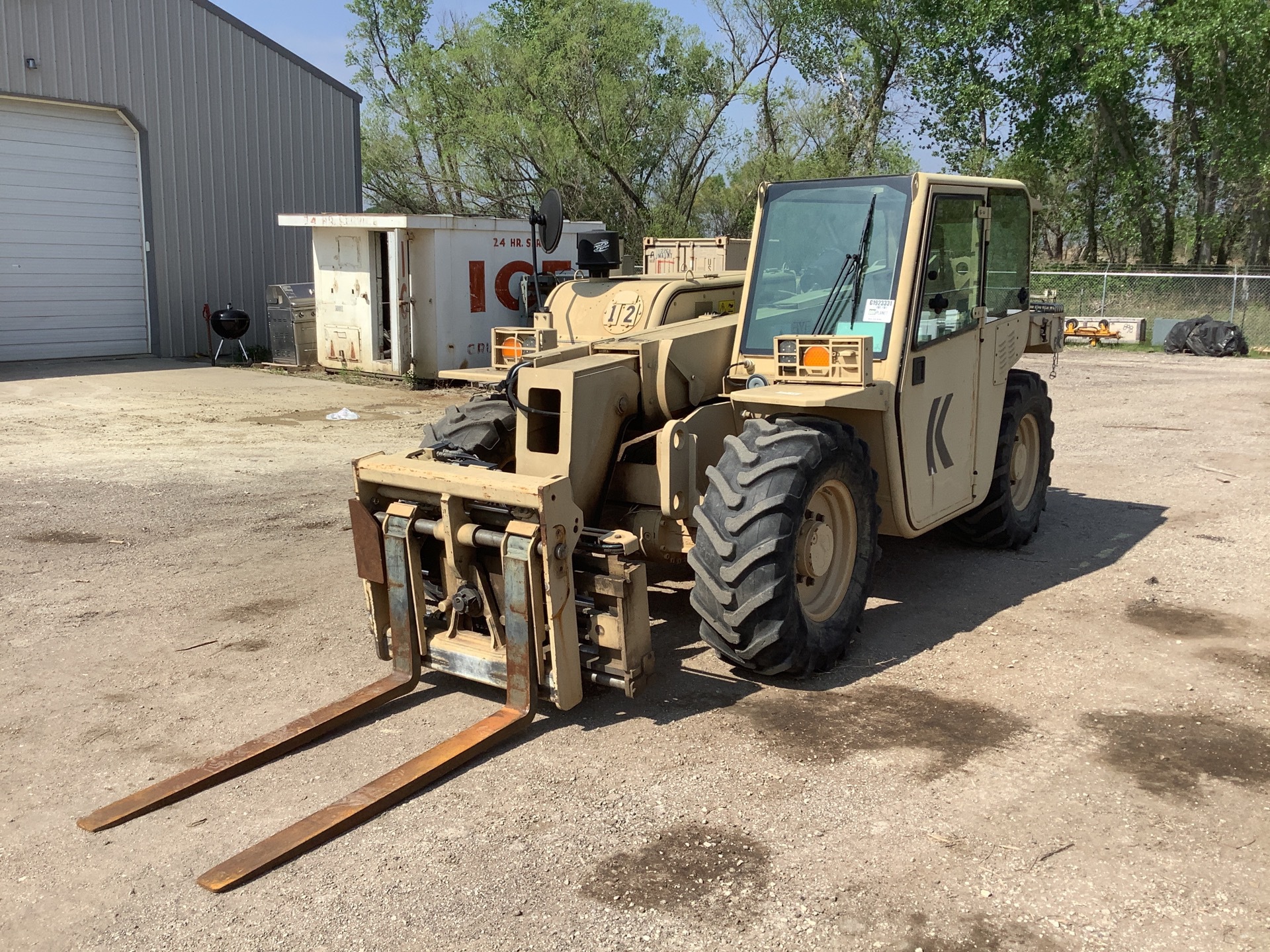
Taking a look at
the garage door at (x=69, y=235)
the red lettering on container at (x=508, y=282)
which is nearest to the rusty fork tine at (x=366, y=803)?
the red lettering on container at (x=508, y=282)

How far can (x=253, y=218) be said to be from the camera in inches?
872

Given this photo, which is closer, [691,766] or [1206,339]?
[691,766]

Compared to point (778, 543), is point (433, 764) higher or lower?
lower

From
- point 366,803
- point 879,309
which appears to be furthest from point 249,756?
point 879,309

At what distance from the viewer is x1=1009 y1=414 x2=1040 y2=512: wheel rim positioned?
319 inches

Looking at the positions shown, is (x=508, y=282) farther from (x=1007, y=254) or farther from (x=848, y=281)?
(x=848, y=281)

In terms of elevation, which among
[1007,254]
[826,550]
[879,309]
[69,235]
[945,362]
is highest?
[69,235]

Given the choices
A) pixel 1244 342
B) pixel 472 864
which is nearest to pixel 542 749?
pixel 472 864

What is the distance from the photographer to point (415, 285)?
1756cm

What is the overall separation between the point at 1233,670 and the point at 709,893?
343 cm

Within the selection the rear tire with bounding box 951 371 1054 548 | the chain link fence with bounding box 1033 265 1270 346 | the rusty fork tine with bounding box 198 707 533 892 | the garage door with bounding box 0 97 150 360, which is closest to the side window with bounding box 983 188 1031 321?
the rear tire with bounding box 951 371 1054 548

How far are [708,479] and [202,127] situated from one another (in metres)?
18.6

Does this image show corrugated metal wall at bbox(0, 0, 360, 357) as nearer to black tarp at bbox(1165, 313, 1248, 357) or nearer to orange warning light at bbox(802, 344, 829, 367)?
black tarp at bbox(1165, 313, 1248, 357)

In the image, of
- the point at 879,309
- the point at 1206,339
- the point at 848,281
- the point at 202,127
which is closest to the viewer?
the point at 879,309
